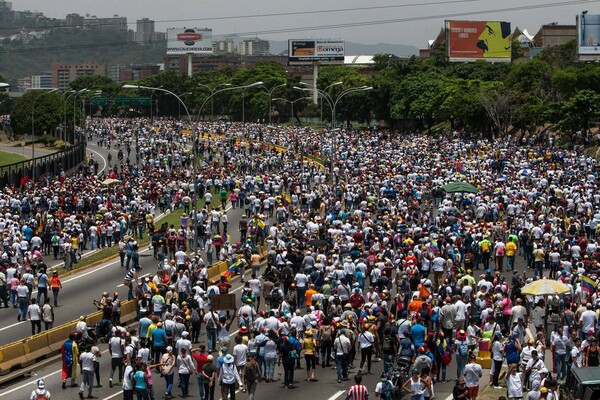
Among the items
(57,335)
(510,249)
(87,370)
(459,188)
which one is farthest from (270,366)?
(459,188)

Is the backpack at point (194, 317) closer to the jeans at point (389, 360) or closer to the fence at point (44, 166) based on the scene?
the jeans at point (389, 360)

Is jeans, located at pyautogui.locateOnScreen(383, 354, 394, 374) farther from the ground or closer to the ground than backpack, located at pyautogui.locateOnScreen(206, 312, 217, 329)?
closer to the ground

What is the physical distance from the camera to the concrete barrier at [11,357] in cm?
2542

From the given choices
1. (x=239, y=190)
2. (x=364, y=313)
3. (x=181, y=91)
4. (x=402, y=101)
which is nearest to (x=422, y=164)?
(x=239, y=190)

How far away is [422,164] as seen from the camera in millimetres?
61688

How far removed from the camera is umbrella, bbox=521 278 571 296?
25.5m

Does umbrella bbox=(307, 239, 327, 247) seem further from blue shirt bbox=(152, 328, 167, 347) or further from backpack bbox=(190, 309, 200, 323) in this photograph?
blue shirt bbox=(152, 328, 167, 347)

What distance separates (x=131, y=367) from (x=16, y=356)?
5.82 meters

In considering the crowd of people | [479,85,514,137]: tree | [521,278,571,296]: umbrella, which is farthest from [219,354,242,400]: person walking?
[479,85,514,137]: tree

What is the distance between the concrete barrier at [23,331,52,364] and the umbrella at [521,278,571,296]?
37.1 feet

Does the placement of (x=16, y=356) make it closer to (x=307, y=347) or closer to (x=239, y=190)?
(x=307, y=347)

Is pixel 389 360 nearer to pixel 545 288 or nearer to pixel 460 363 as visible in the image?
pixel 460 363

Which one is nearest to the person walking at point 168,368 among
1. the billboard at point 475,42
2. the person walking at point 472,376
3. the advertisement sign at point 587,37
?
the person walking at point 472,376

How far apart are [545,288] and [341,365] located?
17.3 ft
